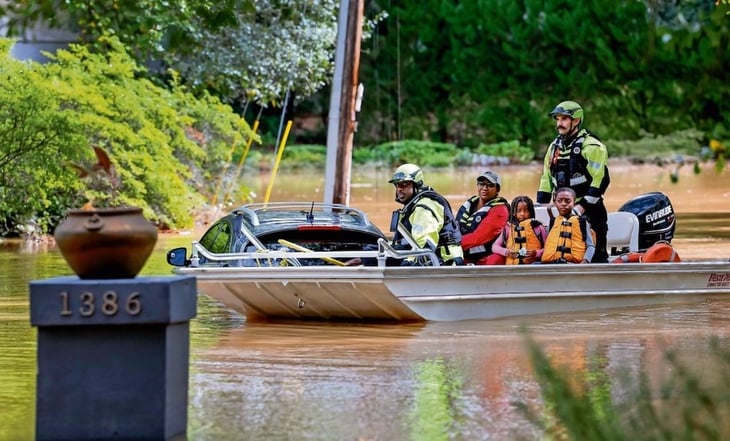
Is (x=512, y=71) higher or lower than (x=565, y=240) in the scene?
higher

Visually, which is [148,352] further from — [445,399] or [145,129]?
[145,129]

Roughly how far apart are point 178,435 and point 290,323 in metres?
6.47

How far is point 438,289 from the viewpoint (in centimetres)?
1574

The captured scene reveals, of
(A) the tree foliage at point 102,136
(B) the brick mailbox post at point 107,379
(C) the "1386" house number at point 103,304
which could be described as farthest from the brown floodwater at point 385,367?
(A) the tree foliage at point 102,136

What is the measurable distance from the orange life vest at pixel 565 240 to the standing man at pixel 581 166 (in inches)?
7.6

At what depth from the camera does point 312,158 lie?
57375 mm

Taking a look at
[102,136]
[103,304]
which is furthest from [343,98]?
[103,304]

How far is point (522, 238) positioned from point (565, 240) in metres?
0.43

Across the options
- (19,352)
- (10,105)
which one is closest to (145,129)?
(10,105)

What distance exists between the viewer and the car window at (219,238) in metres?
16.5

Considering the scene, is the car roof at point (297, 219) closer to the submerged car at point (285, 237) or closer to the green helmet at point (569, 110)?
the submerged car at point (285, 237)

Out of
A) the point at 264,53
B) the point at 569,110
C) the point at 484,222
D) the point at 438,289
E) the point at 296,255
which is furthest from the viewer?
the point at 264,53

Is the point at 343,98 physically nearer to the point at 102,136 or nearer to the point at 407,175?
the point at 102,136

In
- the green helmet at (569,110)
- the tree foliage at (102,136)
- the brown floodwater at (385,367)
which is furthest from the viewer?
the tree foliage at (102,136)
